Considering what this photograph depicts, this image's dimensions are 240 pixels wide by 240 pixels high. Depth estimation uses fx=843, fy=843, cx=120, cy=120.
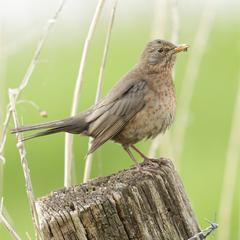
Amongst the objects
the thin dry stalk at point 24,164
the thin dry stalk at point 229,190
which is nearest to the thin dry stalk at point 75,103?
the thin dry stalk at point 24,164

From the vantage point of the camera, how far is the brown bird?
5.47 m

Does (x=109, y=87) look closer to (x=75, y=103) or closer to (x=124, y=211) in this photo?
(x=75, y=103)

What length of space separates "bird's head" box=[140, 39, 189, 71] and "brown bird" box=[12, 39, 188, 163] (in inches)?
2.8

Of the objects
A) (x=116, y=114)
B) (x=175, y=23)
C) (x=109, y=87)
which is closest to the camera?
(x=116, y=114)

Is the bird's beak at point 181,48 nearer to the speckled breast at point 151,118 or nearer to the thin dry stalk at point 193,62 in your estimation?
the speckled breast at point 151,118

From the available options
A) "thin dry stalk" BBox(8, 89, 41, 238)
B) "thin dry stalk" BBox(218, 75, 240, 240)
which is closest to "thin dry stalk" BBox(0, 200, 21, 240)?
"thin dry stalk" BBox(8, 89, 41, 238)

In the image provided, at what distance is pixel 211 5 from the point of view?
655cm

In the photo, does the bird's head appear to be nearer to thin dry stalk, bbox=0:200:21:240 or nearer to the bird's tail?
the bird's tail

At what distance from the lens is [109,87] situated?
32.1 feet

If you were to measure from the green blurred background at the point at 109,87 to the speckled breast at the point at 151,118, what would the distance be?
0.91 metres

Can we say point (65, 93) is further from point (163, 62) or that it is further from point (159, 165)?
point (159, 165)

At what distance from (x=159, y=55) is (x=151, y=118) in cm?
68

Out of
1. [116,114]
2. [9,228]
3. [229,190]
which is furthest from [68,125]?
[229,190]

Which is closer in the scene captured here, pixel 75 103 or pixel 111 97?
pixel 75 103
